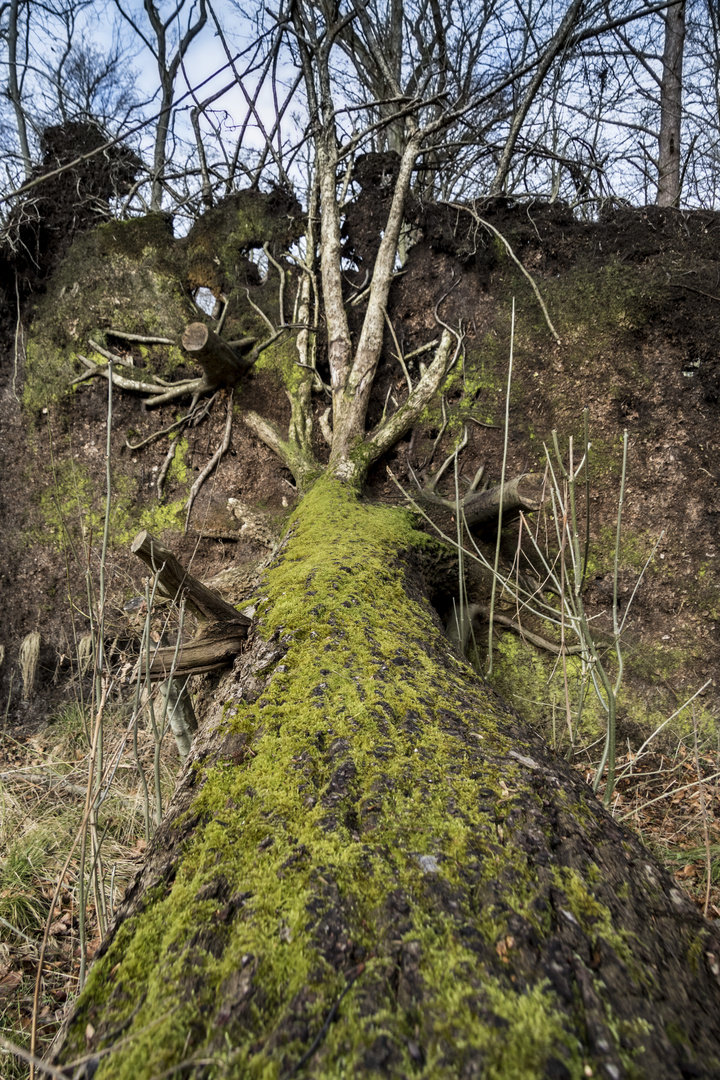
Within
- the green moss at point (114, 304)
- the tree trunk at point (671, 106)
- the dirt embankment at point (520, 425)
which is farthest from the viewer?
the tree trunk at point (671, 106)

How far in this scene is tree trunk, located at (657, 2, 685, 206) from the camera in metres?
7.85

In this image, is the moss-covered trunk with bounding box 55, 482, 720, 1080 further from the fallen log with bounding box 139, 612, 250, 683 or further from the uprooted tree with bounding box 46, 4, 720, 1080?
the fallen log with bounding box 139, 612, 250, 683

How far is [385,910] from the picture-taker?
3.68 ft

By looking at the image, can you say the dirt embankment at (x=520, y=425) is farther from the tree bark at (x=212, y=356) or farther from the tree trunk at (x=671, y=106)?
the tree trunk at (x=671, y=106)

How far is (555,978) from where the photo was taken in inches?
37.9

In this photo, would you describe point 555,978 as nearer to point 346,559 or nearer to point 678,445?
point 346,559

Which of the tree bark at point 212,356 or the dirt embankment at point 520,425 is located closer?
the dirt embankment at point 520,425

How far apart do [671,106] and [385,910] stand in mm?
10854

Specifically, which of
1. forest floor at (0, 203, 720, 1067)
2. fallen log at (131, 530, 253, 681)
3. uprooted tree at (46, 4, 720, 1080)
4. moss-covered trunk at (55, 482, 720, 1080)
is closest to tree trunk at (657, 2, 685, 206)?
forest floor at (0, 203, 720, 1067)

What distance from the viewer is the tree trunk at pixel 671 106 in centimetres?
785

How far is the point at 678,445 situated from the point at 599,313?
4.42ft

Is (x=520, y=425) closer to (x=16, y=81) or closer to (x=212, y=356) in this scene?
(x=212, y=356)

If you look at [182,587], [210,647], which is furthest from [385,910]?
[210,647]

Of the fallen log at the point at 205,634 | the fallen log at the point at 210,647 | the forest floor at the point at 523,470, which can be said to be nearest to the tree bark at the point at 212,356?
the forest floor at the point at 523,470
